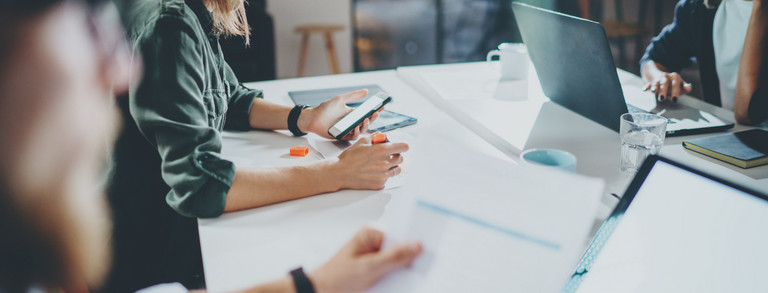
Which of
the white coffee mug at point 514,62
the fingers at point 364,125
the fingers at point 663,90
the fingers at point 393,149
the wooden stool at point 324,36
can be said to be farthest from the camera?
the wooden stool at point 324,36

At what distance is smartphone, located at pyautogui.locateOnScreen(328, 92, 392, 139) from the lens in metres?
1.15

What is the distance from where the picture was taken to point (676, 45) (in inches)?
72.1

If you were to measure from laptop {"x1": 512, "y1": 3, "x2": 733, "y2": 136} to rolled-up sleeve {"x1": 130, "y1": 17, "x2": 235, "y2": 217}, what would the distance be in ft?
2.54

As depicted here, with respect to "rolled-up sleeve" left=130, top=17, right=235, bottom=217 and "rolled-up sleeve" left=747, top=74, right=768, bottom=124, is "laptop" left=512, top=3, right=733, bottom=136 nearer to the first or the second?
"rolled-up sleeve" left=747, top=74, right=768, bottom=124

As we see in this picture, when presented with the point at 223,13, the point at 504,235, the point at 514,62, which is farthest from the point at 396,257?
the point at 514,62

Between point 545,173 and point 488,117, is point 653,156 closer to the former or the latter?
point 545,173

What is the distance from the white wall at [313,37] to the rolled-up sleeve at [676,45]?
96.3 inches

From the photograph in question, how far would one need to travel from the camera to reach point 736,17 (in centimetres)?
168

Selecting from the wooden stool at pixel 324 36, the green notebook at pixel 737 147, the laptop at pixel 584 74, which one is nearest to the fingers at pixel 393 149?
the laptop at pixel 584 74

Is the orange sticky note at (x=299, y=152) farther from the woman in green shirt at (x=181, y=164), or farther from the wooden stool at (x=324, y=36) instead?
the wooden stool at (x=324, y=36)

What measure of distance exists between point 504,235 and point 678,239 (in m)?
0.22

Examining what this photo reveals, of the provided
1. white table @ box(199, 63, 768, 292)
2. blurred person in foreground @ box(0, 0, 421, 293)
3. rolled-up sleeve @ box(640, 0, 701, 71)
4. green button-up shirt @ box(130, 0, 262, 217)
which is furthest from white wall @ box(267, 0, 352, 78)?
blurred person in foreground @ box(0, 0, 421, 293)

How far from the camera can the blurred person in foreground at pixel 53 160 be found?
553 millimetres

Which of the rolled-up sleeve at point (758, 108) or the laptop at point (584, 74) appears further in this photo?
the rolled-up sleeve at point (758, 108)
